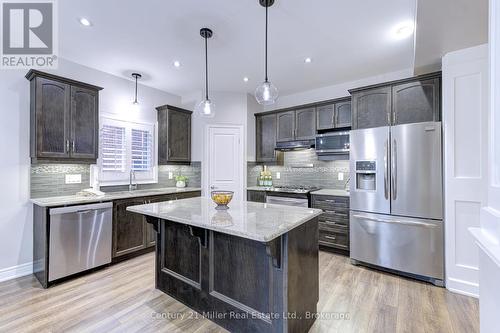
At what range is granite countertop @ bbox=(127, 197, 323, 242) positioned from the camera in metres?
1.47

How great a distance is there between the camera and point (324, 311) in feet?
7.22

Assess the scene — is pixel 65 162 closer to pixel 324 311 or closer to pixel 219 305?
pixel 219 305

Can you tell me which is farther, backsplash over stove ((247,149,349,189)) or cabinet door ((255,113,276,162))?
cabinet door ((255,113,276,162))

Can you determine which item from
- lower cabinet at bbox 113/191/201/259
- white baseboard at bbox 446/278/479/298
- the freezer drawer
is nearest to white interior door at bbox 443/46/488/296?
white baseboard at bbox 446/278/479/298

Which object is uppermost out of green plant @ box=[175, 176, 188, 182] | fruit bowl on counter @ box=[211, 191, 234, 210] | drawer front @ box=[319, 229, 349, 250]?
green plant @ box=[175, 176, 188, 182]

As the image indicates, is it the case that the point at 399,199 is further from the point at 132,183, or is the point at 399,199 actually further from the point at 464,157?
the point at 132,183

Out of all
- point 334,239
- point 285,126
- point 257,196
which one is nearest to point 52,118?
point 257,196

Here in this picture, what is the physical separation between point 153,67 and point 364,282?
409 centimetres

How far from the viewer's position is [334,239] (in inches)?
144

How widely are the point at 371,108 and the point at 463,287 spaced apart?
234 cm

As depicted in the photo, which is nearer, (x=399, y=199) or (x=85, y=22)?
(x=85, y=22)

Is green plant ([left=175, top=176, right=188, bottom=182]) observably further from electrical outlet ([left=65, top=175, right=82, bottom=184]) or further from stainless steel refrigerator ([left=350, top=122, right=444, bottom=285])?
stainless steel refrigerator ([left=350, top=122, right=444, bottom=285])

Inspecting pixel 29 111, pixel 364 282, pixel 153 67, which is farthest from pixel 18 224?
pixel 364 282

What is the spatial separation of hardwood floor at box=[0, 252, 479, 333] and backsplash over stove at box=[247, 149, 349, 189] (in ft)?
5.92
